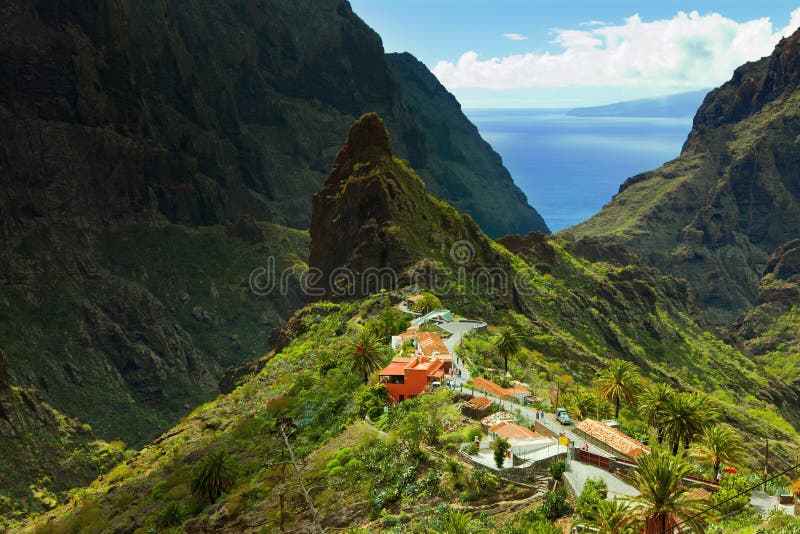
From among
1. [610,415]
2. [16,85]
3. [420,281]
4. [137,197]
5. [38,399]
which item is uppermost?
[16,85]

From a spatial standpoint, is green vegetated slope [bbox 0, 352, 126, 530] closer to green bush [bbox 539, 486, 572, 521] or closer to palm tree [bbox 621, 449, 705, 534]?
green bush [bbox 539, 486, 572, 521]

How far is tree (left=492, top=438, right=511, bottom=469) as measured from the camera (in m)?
40.3

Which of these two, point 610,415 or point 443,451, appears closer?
point 443,451

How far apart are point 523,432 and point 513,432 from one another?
30.6 inches

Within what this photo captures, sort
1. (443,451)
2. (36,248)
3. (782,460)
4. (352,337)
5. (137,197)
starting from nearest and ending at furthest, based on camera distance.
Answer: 1. (443,451)
2. (352,337)
3. (782,460)
4. (36,248)
5. (137,197)

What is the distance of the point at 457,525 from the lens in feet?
106

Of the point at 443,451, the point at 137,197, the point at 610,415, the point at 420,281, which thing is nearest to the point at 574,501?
the point at 443,451

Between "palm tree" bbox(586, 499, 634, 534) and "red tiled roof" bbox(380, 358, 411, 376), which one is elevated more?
"palm tree" bbox(586, 499, 634, 534)

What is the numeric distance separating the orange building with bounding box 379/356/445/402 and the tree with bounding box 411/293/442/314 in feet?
79.0

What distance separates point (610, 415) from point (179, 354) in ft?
380

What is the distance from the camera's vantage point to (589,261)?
519 feet

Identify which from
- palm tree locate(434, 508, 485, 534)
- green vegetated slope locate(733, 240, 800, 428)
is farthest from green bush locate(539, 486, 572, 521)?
green vegetated slope locate(733, 240, 800, 428)

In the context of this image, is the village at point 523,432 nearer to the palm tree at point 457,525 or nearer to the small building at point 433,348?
the small building at point 433,348

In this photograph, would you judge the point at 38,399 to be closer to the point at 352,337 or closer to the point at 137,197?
the point at 352,337
